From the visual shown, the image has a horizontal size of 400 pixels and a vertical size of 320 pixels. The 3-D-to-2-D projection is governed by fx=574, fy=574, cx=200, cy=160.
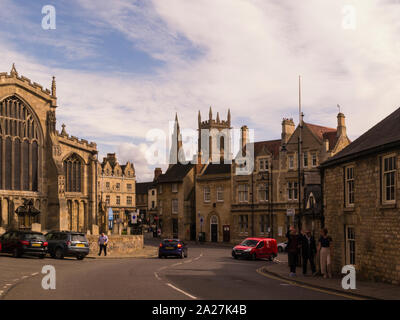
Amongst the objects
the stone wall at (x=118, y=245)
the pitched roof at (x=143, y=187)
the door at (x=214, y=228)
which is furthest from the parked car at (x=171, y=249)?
the pitched roof at (x=143, y=187)

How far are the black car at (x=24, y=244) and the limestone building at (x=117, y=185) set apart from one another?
67.7 meters

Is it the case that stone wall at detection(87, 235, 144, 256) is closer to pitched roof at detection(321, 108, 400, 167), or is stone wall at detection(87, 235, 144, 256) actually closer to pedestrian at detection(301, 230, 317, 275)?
pedestrian at detection(301, 230, 317, 275)

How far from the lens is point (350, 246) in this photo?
22.5m

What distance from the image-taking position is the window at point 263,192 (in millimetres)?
63928

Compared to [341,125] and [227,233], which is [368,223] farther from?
[227,233]

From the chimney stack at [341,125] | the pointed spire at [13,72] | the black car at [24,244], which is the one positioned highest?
the pointed spire at [13,72]

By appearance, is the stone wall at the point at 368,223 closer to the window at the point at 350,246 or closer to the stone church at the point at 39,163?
the window at the point at 350,246

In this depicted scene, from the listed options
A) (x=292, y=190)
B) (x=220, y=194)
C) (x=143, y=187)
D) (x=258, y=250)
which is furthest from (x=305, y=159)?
(x=143, y=187)

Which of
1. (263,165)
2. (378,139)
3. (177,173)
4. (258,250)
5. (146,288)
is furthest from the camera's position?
(177,173)

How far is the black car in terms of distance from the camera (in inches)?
1275

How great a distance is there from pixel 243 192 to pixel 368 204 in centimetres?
4627

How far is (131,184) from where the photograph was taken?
110 m

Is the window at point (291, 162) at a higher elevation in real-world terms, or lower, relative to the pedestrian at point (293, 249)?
higher
